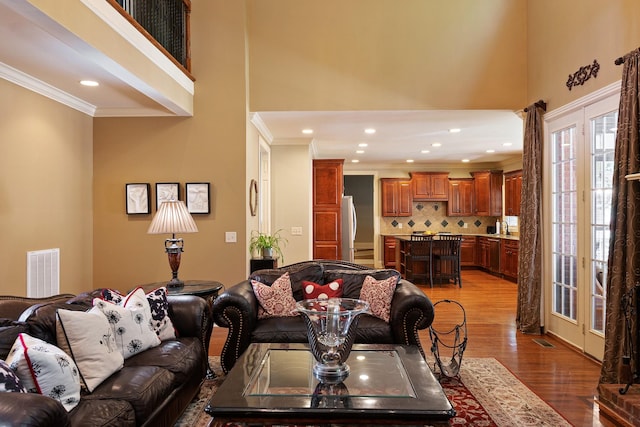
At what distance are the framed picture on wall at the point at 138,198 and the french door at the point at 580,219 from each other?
4.47 metres

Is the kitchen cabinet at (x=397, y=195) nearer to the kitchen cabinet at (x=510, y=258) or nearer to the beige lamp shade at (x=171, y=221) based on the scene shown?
the kitchen cabinet at (x=510, y=258)

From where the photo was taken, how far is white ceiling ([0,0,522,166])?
317cm

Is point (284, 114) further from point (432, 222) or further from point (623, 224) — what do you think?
point (432, 222)

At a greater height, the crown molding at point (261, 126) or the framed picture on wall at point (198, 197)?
the crown molding at point (261, 126)

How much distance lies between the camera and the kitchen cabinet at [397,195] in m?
11.3

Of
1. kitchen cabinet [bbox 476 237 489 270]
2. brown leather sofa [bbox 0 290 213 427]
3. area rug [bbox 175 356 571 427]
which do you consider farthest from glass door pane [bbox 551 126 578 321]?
kitchen cabinet [bbox 476 237 489 270]

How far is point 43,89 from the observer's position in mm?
4309

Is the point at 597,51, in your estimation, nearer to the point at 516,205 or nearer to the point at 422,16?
the point at 422,16

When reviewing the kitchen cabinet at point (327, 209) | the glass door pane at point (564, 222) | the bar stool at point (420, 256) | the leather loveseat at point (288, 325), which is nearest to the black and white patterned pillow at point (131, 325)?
the leather loveseat at point (288, 325)

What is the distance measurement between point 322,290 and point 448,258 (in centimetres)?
489

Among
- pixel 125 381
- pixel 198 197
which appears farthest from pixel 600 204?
pixel 198 197

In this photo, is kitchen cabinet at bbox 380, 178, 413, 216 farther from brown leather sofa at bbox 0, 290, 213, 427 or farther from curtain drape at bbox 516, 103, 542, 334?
brown leather sofa at bbox 0, 290, 213, 427

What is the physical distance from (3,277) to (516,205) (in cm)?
895

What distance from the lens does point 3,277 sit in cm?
385
